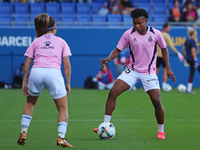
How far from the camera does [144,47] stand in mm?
8094

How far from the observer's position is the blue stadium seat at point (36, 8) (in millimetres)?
21500

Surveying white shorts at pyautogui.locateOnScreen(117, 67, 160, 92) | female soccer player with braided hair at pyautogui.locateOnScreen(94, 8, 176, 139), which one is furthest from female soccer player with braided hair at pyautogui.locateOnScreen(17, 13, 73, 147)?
white shorts at pyautogui.locateOnScreen(117, 67, 160, 92)

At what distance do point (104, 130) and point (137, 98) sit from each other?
26.0ft

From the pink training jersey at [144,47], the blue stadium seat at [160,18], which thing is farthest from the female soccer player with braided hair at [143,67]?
the blue stadium seat at [160,18]

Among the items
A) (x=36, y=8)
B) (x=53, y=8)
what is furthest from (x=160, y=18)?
(x=36, y=8)

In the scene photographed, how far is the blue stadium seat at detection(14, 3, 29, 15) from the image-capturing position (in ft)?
71.1

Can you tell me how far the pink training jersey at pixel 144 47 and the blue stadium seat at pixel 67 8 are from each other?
46.4 feet

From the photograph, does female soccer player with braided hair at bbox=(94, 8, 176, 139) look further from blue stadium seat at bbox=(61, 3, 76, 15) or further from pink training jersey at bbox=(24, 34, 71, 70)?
blue stadium seat at bbox=(61, 3, 76, 15)

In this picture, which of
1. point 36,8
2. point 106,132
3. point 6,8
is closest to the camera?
point 106,132

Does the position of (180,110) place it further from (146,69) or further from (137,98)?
(146,69)

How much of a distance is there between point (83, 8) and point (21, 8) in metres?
2.79

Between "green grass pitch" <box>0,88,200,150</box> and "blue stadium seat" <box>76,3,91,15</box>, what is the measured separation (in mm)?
6734

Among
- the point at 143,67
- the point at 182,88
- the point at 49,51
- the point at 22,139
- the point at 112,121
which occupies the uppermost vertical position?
the point at 49,51

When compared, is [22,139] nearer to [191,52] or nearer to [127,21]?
[191,52]
